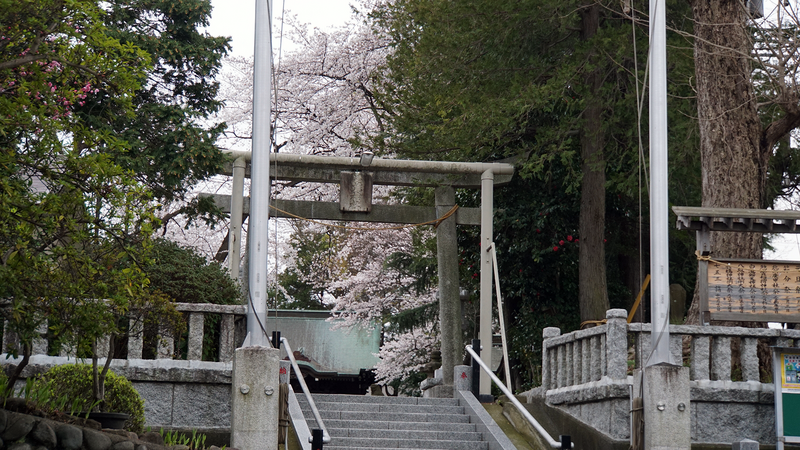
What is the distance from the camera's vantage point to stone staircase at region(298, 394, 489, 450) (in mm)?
9383

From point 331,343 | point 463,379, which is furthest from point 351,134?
point 463,379

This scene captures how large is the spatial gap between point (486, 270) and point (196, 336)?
5128mm

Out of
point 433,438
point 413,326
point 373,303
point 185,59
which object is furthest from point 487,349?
point 373,303

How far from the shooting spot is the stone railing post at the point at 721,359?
8773 mm

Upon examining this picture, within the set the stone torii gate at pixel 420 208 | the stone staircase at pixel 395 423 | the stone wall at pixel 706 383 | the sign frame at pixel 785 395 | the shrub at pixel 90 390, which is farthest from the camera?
the stone torii gate at pixel 420 208

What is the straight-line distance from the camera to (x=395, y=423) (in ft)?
32.8

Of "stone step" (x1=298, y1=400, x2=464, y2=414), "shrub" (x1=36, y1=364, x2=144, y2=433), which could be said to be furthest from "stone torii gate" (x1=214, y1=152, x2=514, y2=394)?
"shrub" (x1=36, y1=364, x2=144, y2=433)

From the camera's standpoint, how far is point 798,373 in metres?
8.45

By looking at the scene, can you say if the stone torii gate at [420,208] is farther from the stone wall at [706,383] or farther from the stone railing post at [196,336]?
the stone wall at [706,383]

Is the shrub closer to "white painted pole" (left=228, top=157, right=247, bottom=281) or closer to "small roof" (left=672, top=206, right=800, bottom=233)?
"white painted pole" (left=228, top=157, right=247, bottom=281)

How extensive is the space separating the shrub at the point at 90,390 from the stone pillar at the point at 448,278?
239 inches

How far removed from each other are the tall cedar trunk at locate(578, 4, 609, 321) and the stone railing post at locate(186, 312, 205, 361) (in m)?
7.35

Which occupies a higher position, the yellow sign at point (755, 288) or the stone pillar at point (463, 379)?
the yellow sign at point (755, 288)

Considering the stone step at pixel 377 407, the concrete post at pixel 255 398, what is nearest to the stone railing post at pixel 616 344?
the stone step at pixel 377 407
